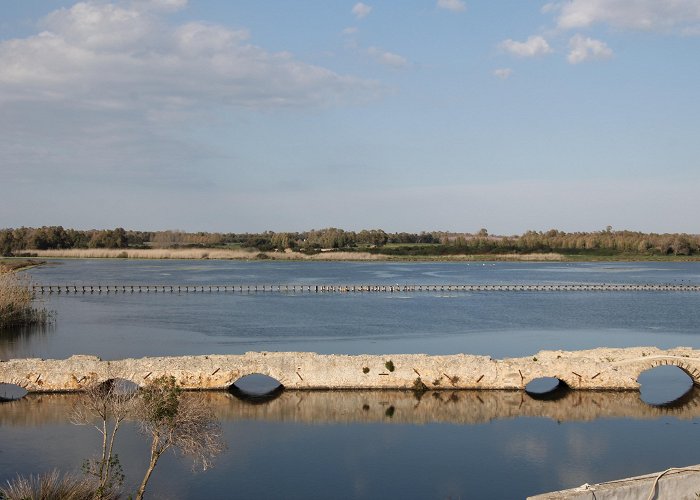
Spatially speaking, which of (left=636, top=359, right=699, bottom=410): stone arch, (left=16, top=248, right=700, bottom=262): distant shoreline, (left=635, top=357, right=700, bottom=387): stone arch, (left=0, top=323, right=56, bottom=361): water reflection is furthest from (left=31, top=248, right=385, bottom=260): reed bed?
(left=635, top=357, right=700, bottom=387): stone arch

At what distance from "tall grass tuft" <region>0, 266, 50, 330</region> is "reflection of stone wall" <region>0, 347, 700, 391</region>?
67.6 feet

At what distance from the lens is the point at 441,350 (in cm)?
3953

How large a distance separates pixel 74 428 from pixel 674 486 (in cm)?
1773

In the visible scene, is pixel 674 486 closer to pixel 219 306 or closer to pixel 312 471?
pixel 312 471

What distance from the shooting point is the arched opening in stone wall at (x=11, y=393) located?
1085 inches

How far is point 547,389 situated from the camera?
98.6 ft

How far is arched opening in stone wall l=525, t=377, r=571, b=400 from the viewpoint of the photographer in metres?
28.6

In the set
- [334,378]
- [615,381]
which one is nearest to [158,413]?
[334,378]

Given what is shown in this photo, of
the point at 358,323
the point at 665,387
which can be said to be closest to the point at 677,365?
the point at 665,387

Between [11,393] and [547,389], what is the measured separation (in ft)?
70.3

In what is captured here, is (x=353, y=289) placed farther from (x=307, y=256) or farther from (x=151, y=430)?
→ (x=307, y=256)

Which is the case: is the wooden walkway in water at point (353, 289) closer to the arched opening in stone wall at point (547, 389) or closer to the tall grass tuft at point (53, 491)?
the arched opening in stone wall at point (547, 389)

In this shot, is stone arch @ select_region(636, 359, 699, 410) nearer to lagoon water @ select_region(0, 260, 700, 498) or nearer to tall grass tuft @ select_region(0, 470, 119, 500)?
lagoon water @ select_region(0, 260, 700, 498)

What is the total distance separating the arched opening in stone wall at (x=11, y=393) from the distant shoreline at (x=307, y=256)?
432 feet
